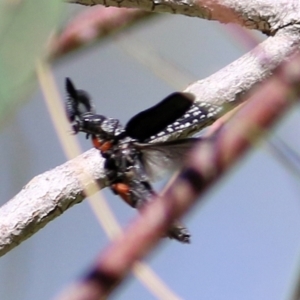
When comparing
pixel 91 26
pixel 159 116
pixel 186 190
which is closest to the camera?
pixel 186 190

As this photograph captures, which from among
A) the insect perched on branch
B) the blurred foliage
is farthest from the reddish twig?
the blurred foliage

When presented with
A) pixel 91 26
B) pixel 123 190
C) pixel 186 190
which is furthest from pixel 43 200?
pixel 186 190

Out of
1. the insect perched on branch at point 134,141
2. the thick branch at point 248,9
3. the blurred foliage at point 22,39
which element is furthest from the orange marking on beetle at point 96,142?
the blurred foliage at point 22,39

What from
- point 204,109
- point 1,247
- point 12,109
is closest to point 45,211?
point 1,247

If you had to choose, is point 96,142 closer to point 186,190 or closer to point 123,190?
point 123,190

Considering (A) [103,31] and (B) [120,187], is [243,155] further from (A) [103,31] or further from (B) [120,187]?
(A) [103,31]

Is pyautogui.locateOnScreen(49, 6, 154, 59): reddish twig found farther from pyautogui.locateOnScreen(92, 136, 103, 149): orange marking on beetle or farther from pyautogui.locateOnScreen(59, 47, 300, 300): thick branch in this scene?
pyautogui.locateOnScreen(59, 47, 300, 300): thick branch

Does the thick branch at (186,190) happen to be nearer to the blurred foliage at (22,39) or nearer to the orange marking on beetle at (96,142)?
the blurred foliage at (22,39)
